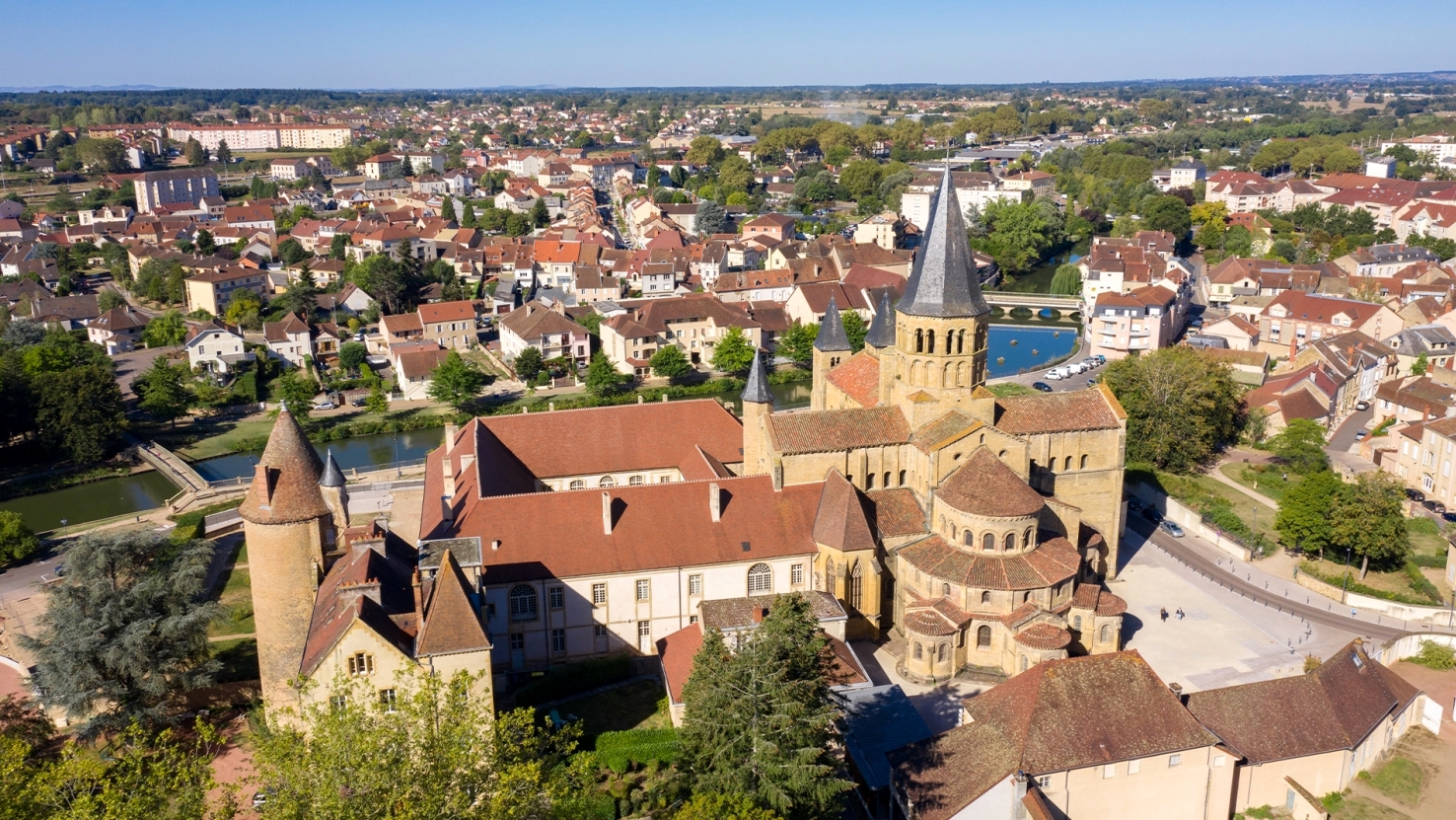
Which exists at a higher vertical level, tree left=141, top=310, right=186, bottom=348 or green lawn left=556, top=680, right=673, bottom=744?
tree left=141, top=310, right=186, bottom=348

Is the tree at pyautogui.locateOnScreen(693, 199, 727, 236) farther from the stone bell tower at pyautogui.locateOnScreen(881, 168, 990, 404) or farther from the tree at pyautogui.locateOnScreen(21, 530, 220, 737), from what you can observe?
the tree at pyautogui.locateOnScreen(21, 530, 220, 737)

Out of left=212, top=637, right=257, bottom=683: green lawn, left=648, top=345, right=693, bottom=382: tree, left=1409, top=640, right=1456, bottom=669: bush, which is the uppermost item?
left=648, top=345, right=693, bottom=382: tree

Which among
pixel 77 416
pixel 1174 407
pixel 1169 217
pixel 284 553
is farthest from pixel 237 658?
pixel 1169 217

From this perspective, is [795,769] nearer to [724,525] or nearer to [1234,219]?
[724,525]

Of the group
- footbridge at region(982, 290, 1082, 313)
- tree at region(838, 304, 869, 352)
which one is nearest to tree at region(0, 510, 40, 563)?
tree at region(838, 304, 869, 352)

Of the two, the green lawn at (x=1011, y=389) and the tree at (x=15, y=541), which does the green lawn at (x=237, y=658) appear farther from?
the green lawn at (x=1011, y=389)

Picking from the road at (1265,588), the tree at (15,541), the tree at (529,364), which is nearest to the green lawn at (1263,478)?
the road at (1265,588)

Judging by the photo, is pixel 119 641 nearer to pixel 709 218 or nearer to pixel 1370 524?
pixel 1370 524
